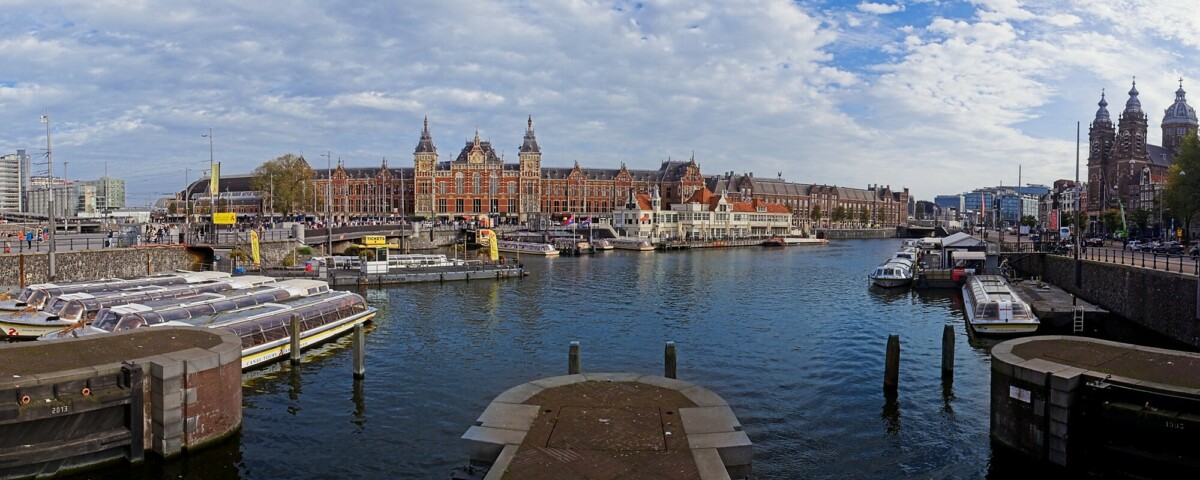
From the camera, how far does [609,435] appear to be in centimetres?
1417

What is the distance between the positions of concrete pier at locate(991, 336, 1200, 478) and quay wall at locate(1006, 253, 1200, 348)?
13.2 meters

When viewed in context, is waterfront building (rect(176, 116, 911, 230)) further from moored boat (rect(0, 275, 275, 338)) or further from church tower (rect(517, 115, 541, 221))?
moored boat (rect(0, 275, 275, 338))

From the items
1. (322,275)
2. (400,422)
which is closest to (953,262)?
(322,275)

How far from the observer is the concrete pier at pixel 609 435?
41.2 ft

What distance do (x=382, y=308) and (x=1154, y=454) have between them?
39458 millimetres

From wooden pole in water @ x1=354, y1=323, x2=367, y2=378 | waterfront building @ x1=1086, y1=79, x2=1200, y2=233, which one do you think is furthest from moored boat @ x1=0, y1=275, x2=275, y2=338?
waterfront building @ x1=1086, y1=79, x2=1200, y2=233

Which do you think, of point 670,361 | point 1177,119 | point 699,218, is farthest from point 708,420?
point 1177,119

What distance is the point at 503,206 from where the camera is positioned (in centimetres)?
15212

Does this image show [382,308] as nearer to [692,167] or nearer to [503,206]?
[503,206]

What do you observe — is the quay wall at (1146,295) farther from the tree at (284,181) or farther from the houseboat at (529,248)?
the tree at (284,181)

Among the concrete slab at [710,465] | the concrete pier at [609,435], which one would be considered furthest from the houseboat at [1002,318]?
the concrete slab at [710,465]

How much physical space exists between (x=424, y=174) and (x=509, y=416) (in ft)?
461

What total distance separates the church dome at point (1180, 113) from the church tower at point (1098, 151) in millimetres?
20154

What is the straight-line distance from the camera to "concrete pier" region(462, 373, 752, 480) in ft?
41.2
